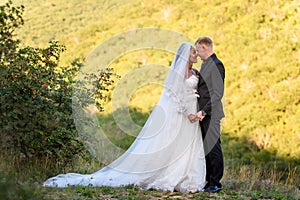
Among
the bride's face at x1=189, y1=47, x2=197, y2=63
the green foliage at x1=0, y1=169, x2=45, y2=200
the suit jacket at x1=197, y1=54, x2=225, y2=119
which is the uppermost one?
the bride's face at x1=189, y1=47, x2=197, y2=63

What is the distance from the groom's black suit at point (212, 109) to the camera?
6.00m

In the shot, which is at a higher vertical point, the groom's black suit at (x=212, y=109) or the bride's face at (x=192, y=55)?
the bride's face at (x=192, y=55)

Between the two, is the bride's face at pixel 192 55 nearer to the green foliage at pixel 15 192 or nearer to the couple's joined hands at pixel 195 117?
the couple's joined hands at pixel 195 117

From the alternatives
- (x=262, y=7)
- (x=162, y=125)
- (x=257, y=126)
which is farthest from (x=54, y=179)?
(x=262, y=7)

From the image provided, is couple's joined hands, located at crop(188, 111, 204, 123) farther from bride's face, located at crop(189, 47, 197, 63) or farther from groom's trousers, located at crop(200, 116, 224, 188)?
bride's face, located at crop(189, 47, 197, 63)

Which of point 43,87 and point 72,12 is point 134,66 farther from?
point 43,87

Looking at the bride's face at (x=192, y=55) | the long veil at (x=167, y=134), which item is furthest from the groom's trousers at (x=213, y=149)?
the bride's face at (x=192, y=55)

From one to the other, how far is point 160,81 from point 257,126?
434 cm

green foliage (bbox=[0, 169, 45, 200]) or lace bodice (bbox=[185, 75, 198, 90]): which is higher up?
lace bodice (bbox=[185, 75, 198, 90])

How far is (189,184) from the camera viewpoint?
5996 millimetres

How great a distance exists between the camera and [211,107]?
19.7 feet

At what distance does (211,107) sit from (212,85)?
295 millimetres

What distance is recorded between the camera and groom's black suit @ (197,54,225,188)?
6.00 m

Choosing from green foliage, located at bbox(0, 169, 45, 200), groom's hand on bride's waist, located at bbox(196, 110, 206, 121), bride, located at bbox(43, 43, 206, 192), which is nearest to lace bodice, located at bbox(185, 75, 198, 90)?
bride, located at bbox(43, 43, 206, 192)
